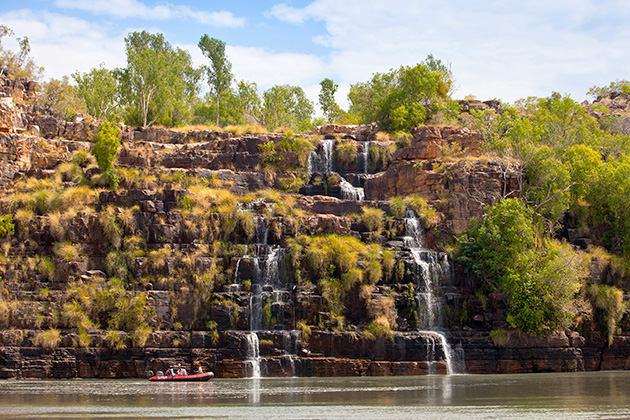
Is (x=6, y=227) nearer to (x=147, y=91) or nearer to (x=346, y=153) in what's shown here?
(x=346, y=153)

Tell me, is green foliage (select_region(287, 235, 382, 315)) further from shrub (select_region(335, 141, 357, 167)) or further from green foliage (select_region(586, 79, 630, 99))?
green foliage (select_region(586, 79, 630, 99))

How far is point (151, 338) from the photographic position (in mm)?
44312

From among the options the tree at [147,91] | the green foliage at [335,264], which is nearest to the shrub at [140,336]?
the green foliage at [335,264]

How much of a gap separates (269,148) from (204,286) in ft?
63.9

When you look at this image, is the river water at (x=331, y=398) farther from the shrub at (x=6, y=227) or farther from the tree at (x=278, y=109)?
the tree at (x=278, y=109)

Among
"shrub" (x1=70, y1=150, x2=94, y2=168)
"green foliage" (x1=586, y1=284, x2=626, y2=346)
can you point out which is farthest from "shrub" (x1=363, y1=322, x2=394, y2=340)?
"shrub" (x1=70, y1=150, x2=94, y2=168)

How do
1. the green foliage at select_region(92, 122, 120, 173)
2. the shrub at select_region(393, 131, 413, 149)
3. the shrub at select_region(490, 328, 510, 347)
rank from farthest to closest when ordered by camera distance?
the shrub at select_region(393, 131, 413, 149) < the green foliage at select_region(92, 122, 120, 173) < the shrub at select_region(490, 328, 510, 347)

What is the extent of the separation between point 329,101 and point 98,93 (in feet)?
101

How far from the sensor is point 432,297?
48.3 m

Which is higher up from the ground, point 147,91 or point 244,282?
point 147,91

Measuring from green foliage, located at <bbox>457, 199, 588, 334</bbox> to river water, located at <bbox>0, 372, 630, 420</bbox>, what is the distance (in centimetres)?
596

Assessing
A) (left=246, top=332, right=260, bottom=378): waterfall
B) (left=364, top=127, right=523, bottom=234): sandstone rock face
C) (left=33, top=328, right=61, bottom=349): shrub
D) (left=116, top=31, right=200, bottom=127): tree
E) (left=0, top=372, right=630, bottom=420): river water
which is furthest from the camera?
(left=116, top=31, right=200, bottom=127): tree

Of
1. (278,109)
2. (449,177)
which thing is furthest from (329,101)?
(449,177)

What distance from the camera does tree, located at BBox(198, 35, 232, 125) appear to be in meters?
91.8
